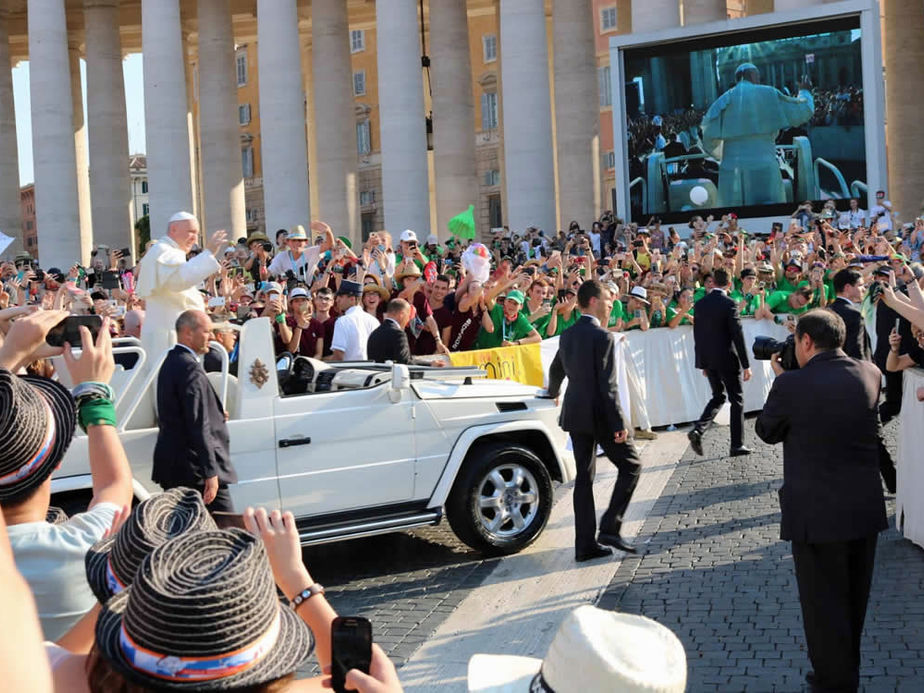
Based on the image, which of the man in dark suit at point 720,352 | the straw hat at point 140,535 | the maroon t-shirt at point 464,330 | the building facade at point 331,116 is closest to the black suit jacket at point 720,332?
the man in dark suit at point 720,352

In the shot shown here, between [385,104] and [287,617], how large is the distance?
34626 mm

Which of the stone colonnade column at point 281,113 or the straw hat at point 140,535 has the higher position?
the stone colonnade column at point 281,113

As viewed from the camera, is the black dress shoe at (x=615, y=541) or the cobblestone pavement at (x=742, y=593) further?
the black dress shoe at (x=615, y=541)

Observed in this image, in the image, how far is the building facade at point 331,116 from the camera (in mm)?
35406

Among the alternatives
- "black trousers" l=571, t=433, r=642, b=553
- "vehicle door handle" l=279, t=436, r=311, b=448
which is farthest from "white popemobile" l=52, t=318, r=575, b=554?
"black trousers" l=571, t=433, r=642, b=553

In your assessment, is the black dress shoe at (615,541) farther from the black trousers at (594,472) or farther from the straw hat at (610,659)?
the straw hat at (610,659)

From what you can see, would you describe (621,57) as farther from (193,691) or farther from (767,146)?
(193,691)

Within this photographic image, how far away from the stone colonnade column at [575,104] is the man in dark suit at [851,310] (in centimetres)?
2763

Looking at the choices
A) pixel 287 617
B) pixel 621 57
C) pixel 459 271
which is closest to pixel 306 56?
pixel 621 57

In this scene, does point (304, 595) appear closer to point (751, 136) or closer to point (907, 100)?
point (751, 136)

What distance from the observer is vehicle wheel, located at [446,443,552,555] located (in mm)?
9445

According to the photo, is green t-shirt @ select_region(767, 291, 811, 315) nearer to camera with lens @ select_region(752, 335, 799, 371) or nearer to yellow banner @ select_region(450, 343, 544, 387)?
yellow banner @ select_region(450, 343, 544, 387)

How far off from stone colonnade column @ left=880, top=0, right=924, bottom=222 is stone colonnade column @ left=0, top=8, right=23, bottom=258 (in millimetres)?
28592

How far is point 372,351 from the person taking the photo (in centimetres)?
1101
